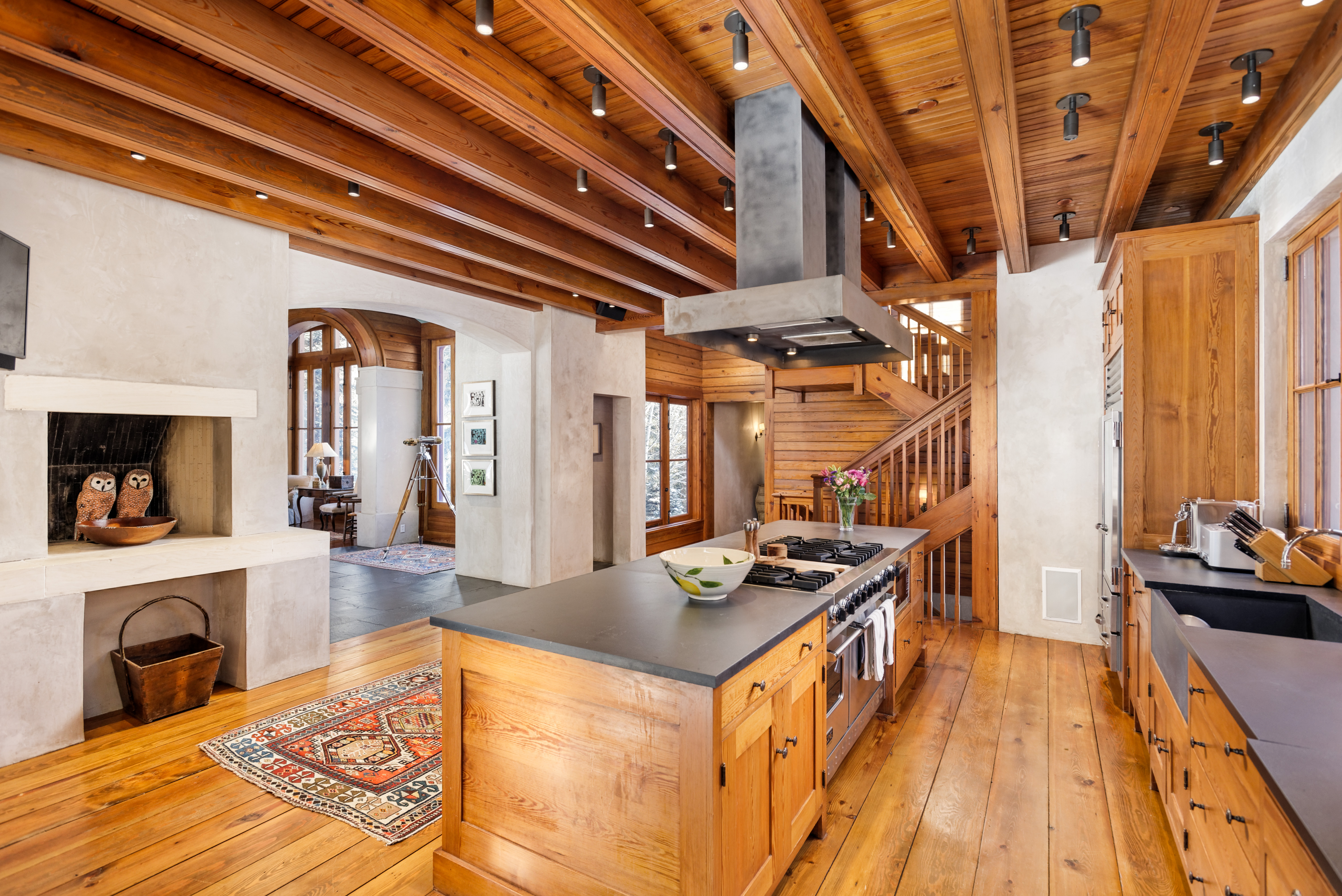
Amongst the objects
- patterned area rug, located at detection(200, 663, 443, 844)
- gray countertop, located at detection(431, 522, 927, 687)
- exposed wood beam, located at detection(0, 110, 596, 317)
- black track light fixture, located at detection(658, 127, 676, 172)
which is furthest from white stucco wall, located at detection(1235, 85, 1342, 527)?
exposed wood beam, located at detection(0, 110, 596, 317)

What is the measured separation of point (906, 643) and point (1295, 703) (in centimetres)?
243

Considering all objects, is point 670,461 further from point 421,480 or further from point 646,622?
point 646,622

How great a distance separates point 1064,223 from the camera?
4.30m

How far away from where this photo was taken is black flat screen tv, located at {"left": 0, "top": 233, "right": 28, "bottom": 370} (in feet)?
9.47

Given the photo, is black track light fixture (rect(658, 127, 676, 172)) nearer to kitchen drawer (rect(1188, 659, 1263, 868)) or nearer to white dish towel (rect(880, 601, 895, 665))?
white dish towel (rect(880, 601, 895, 665))

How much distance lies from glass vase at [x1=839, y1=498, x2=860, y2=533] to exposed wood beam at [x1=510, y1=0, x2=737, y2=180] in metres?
2.05

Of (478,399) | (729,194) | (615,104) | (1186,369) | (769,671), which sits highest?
(615,104)

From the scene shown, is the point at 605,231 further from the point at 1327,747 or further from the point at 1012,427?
the point at 1327,747

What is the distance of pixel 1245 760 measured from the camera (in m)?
1.39

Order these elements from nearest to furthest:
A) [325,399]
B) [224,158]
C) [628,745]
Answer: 1. [628,745]
2. [224,158]
3. [325,399]

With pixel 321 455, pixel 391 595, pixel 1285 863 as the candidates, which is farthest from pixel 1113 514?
pixel 321 455

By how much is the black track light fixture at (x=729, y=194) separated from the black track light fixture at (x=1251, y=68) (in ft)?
6.69

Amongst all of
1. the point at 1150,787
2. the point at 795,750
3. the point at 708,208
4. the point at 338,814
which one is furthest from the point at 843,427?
the point at 338,814

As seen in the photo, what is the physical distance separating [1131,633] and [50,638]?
5.09 meters
